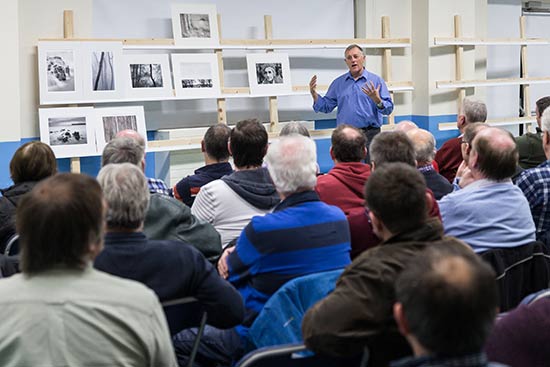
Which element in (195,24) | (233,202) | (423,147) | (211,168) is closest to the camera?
(233,202)

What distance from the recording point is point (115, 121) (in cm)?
659

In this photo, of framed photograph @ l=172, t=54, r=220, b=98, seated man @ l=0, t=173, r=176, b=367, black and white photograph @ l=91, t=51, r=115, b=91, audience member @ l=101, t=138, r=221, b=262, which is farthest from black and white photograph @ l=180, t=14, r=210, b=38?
seated man @ l=0, t=173, r=176, b=367

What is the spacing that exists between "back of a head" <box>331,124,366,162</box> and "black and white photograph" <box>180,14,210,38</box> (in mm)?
3546

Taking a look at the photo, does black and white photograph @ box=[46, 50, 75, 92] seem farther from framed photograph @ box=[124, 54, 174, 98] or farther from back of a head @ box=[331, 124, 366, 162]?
back of a head @ box=[331, 124, 366, 162]

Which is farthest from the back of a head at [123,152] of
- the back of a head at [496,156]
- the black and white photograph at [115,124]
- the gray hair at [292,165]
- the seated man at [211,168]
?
the black and white photograph at [115,124]

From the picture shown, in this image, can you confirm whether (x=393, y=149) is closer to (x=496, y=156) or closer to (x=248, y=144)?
(x=496, y=156)

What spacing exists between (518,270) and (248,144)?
59.9 inches

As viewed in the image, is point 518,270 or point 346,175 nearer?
point 518,270

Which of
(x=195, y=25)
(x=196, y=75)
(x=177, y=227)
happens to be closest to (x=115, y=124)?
(x=196, y=75)

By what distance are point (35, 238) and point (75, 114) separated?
489cm

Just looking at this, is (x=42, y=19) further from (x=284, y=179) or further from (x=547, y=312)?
(x=547, y=312)

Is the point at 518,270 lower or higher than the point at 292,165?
lower

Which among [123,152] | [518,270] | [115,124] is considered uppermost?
[115,124]

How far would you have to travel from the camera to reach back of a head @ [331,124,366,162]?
3.74 m
